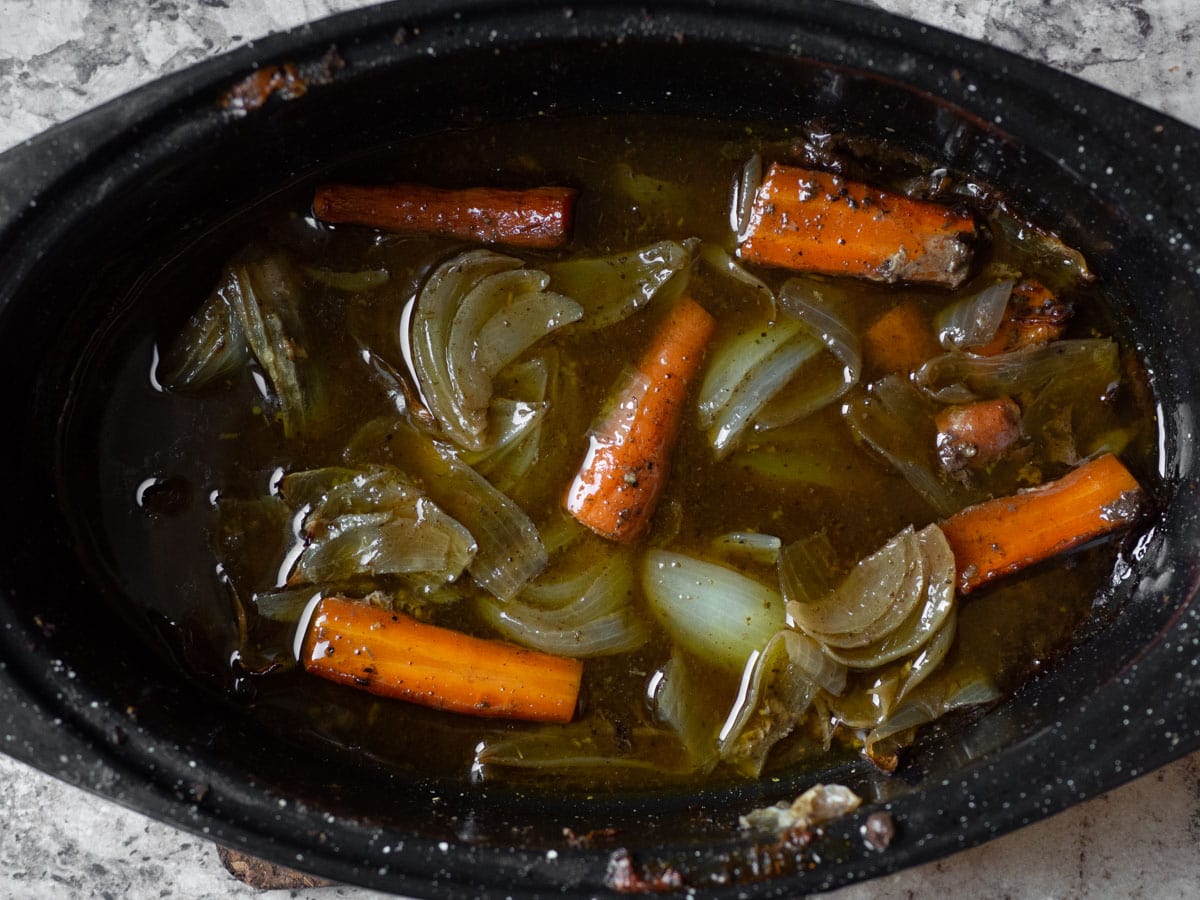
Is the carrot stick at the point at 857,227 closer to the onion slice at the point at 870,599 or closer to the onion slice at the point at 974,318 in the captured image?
the onion slice at the point at 974,318

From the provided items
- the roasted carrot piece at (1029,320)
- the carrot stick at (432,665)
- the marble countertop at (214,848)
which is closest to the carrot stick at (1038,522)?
the roasted carrot piece at (1029,320)

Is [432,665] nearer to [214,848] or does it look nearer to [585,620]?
[585,620]

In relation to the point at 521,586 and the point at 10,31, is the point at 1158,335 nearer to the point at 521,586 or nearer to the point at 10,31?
the point at 521,586

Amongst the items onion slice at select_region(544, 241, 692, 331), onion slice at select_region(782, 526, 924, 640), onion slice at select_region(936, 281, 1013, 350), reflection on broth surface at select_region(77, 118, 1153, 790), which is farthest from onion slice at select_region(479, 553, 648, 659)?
onion slice at select_region(936, 281, 1013, 350)

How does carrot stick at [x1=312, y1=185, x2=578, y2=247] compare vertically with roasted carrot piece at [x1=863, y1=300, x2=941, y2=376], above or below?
above

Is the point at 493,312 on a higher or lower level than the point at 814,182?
lower

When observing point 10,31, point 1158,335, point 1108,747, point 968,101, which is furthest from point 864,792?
point 10,31

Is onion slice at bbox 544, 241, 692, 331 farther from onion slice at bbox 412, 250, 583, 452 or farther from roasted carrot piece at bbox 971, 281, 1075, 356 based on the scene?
roasted carrot piece at bbox 971, 281, 1075, 356
